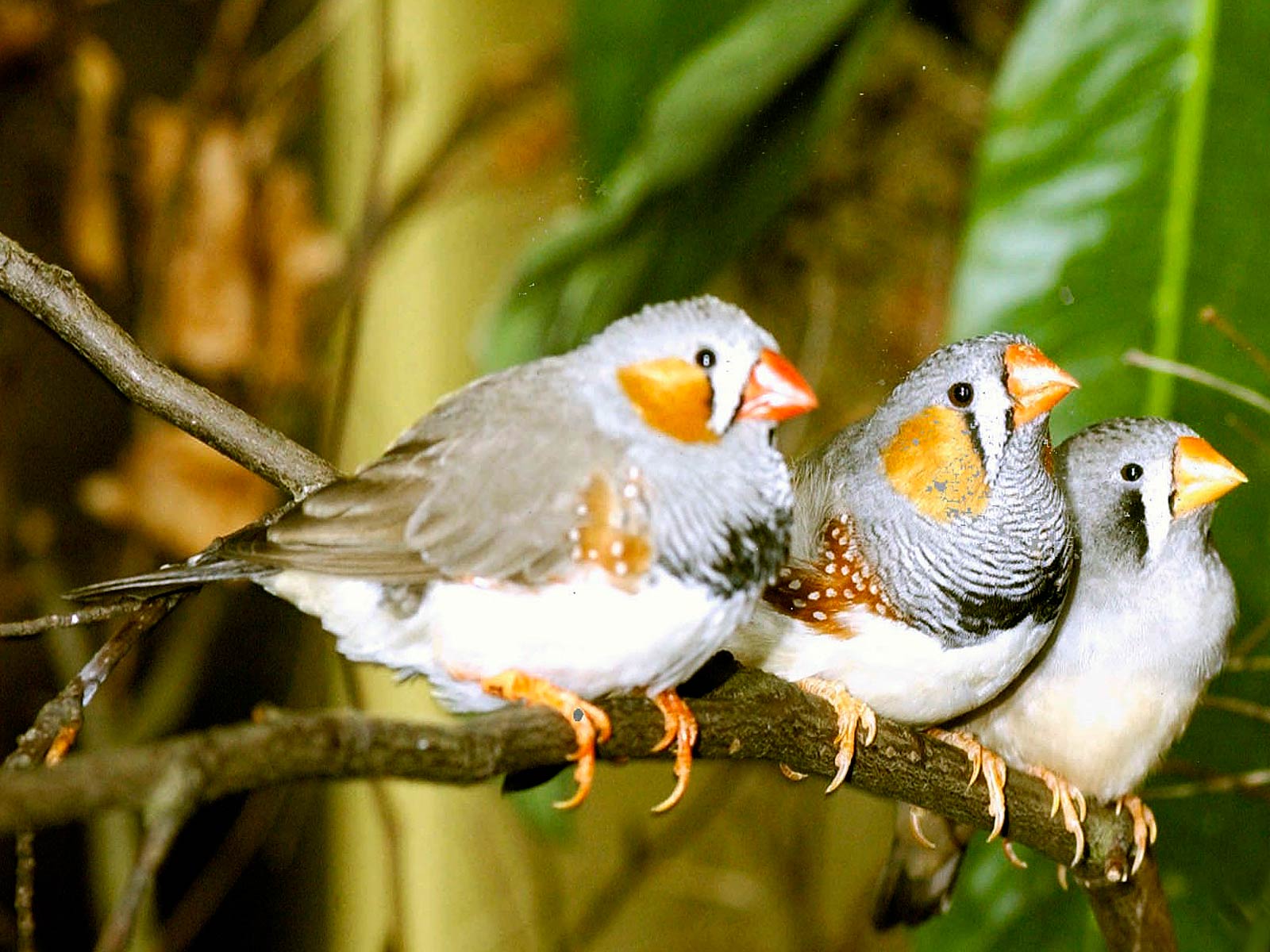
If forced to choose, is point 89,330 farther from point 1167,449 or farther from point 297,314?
point 297,314

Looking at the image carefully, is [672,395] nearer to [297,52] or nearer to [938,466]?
[938,466]

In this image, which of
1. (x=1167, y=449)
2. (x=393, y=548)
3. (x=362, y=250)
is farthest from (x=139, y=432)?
(x=1167, y=449)

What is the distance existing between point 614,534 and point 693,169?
1.60 ft

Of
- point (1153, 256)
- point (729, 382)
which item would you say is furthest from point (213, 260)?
point (729, 382)

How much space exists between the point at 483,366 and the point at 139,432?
72cm

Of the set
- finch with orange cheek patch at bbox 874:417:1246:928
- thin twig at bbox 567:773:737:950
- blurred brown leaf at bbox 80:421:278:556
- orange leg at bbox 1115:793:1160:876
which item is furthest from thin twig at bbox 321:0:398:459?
thin twig at bbox 567:773:737:950

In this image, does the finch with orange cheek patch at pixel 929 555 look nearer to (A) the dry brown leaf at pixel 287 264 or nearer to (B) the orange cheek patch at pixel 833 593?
(B) the orange cheek patch at pixel 833 593

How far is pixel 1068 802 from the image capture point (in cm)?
87

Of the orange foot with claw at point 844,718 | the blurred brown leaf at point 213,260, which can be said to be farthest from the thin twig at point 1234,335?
the blurred brown leaf at point 213,260

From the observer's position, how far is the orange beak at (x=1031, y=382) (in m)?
0.69

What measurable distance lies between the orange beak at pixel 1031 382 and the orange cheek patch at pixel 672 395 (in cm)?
20

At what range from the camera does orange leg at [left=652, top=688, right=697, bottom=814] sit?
0.61m

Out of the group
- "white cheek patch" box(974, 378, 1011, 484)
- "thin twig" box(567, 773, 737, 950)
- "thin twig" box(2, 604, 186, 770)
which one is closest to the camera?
"thin twig" box(2, 604, 186, 770)

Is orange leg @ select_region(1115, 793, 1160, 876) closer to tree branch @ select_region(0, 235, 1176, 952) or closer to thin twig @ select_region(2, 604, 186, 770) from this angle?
tree branch @ select_region(0, 235, 1176, 952)
